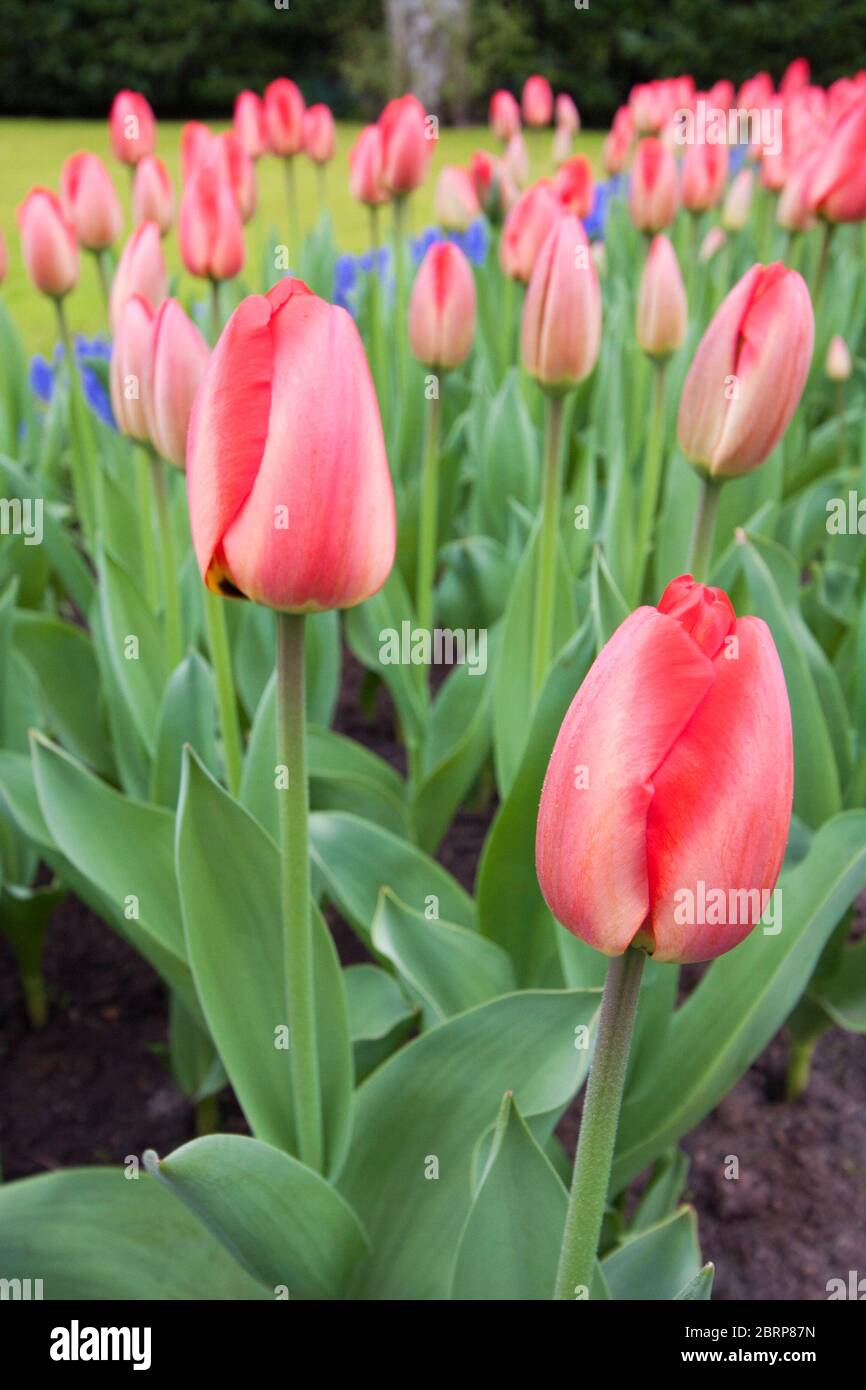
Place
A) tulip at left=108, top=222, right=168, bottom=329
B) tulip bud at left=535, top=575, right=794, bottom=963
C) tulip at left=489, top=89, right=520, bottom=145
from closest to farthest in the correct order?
tulip bud at left=535, top=575, right=794, bottom=963 < tulip at left=108, top=222, right=168, bottom=329 < tulip at left=489, top=89, right=520, bottom=145

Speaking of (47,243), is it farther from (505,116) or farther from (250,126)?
(505,116)

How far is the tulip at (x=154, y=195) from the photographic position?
194 centimetres

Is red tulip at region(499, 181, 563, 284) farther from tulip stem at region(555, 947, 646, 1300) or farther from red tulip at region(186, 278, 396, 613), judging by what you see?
tulip stem at region(555, 947, 646, 1300)

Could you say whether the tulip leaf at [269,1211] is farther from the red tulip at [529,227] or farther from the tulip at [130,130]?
the tulip at [130,130]

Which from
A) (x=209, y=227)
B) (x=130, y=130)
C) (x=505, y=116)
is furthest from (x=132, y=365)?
(x=505, y=116)

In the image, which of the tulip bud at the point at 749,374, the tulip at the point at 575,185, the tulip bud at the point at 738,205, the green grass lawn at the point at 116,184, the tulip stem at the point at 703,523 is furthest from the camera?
the green grass lawn at the point at 116,184

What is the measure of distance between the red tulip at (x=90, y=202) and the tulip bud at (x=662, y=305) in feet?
2.44

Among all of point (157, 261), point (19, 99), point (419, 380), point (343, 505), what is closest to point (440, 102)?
point (19, 99)

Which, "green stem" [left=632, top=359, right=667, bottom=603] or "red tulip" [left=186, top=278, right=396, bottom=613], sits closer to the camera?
"red tulip" [left=186, top=278, right=396, bottom=613]

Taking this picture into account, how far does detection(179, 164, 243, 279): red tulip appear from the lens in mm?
1570

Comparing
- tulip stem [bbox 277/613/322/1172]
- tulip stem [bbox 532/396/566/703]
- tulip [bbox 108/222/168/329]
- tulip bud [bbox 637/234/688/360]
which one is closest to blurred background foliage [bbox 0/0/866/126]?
tulip bud [bbox 637/234/688/360]

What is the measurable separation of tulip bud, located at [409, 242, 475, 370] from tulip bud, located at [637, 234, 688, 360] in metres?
0.21

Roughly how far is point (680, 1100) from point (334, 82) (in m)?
14.4

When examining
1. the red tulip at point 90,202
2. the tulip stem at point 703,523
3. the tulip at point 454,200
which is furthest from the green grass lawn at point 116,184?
the tulip stem at point 703,523
